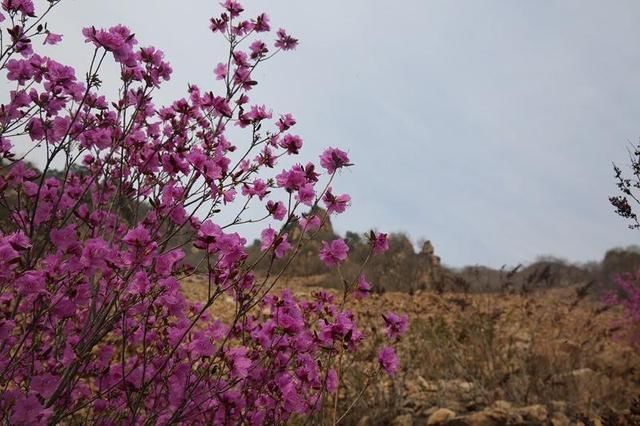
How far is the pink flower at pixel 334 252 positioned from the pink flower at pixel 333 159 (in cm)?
43

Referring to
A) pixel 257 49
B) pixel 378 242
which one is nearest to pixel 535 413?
pixel 378 242

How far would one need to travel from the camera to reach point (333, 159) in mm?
2564

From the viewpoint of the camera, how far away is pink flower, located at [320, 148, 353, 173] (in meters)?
2.53

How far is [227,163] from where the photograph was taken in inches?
97.2

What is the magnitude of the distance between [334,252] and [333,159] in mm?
559

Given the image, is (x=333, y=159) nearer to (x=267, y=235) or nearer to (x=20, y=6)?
(x=267, y=235)

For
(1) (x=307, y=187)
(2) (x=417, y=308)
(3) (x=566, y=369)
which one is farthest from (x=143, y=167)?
(2) (x=417, y=308)

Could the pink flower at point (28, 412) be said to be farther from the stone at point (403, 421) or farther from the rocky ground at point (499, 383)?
the stone at point (403, 421)

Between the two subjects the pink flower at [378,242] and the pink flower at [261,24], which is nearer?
the pink flower at [378,242]

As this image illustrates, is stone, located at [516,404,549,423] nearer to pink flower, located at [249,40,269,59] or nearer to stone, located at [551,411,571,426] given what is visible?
stone, located at [551,411,571,426]

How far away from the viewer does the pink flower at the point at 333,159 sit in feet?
8.31

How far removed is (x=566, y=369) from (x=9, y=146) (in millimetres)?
5338

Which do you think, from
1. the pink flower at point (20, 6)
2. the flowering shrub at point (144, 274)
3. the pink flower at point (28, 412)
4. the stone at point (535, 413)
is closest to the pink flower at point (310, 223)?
the flowering shrub at point (144, 274)

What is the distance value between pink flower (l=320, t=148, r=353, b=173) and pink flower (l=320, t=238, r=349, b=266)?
0.43m
